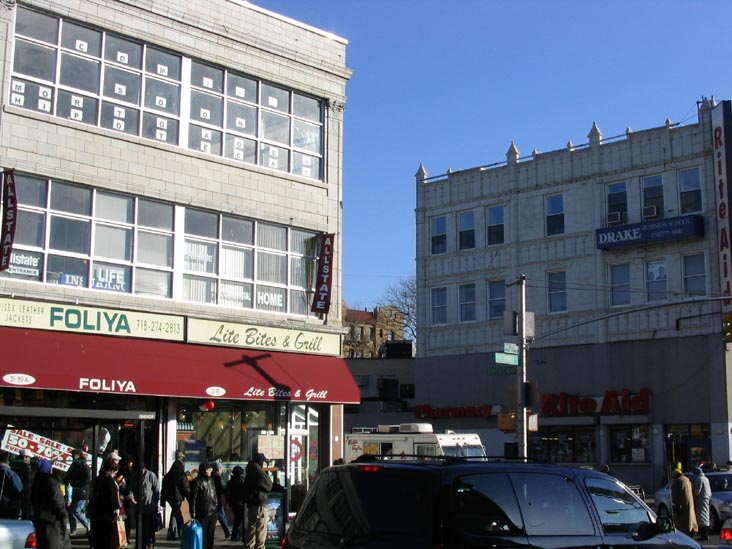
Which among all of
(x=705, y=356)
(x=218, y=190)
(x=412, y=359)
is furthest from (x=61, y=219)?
(x=412, y=359)

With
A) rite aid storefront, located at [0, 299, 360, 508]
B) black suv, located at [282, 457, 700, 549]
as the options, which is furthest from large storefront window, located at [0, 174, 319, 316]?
black suv, located at [282, 457, 700, 549]

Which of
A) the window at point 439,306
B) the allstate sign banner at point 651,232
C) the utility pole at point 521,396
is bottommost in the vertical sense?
the utility pole at point 521,396

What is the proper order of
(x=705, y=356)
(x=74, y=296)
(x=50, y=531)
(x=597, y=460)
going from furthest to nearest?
(x=597, y=460)
(x=705, y=356)
(x=74, y=296)
(x=50, y=531)

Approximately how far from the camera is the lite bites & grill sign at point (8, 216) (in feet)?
60.0

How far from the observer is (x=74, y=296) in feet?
64.5

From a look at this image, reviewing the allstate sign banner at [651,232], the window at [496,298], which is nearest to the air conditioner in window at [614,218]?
the allstate sign banner at [651,232]

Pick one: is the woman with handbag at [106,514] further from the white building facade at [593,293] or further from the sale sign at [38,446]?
the white building facade at [593,293]

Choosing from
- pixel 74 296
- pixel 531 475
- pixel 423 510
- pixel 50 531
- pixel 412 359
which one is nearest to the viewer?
pixel 423 510

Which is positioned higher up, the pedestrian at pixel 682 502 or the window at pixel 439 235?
the window at pixel 439 235

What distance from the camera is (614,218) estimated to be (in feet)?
131

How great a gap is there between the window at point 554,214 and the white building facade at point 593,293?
6 centimetres

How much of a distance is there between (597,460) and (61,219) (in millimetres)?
26138

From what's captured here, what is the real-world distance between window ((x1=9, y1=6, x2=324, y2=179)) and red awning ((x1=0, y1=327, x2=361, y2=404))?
4.65 metres

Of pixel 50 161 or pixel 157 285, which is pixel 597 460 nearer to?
pixel 157 285
